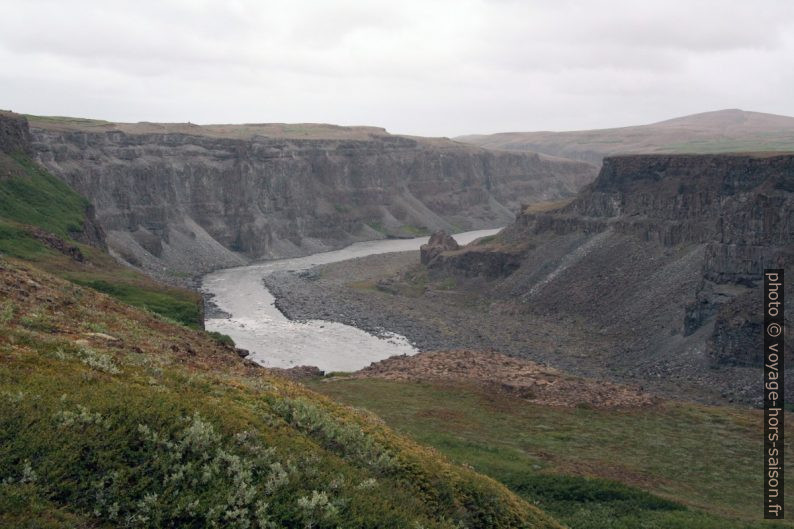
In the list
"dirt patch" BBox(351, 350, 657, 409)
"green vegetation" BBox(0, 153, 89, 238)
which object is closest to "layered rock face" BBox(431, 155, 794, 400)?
"dirt patch" BBox(351, 350, 657, 409)

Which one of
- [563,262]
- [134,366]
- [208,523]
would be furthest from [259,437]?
[563,262]

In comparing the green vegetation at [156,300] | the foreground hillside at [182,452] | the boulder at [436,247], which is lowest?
the boulder at [436,247]

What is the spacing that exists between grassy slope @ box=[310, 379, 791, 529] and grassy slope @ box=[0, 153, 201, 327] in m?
15.7

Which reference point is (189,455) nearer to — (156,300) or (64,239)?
(156,300)

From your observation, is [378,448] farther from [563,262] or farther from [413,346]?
[563,262]

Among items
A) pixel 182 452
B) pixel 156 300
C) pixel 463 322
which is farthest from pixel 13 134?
pixel 182 452

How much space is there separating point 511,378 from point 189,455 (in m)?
33.3

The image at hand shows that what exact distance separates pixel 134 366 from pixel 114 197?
111217 mm

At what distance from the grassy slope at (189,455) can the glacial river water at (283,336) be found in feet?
144

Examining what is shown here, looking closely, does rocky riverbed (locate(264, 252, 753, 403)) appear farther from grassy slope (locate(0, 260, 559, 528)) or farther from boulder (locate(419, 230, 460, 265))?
grassy slope (locate(0, 260, 559, 528))

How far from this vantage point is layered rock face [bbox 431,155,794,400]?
190 feet

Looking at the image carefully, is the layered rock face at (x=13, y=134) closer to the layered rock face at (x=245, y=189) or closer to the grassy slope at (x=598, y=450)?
the layered rock face at (x=245, y=189)

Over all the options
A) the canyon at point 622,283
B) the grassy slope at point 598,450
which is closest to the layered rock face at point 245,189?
the canyon at point 622,283

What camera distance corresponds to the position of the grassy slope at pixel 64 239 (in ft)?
169
